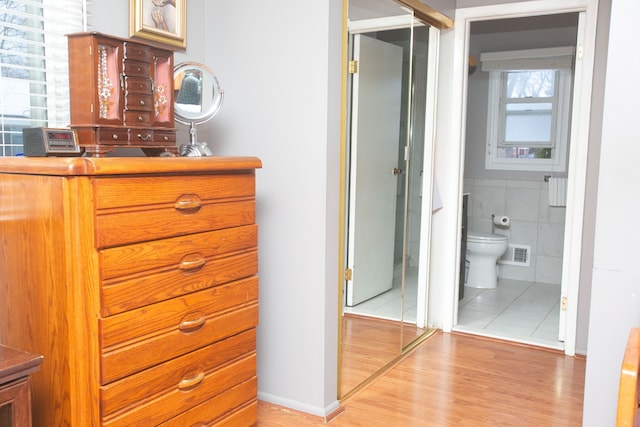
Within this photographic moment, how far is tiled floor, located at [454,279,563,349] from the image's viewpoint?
12.9 feet

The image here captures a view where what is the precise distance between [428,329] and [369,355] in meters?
0.83

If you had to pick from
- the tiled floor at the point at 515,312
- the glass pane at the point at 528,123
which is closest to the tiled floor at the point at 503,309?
the tiled floor at the point at 515,312

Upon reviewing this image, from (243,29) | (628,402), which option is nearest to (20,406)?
(628,402)

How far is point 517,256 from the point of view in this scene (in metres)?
5.57

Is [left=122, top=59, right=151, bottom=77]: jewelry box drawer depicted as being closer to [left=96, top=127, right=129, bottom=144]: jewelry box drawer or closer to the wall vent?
[left=96, top=127, right=129, bottom=144]: jewelry box drawer

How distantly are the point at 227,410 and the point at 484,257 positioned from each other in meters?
3.45

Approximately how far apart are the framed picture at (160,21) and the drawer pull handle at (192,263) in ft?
3.09

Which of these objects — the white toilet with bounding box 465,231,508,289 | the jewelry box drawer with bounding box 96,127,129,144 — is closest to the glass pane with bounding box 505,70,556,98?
the white toilet with bounding box 465,231,508,289

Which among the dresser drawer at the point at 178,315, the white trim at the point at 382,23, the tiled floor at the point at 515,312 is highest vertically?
the white trim at the point at 382,23

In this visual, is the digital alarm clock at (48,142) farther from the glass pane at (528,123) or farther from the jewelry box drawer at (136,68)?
the glass pane at (528,123)

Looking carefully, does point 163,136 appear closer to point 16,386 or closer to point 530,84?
point 16,386

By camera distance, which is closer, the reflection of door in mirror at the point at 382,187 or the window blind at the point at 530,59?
the reflection of door in mirror at the point at 382,187

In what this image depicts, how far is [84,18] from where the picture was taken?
2.19m

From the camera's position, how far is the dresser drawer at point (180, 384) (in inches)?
70.9
